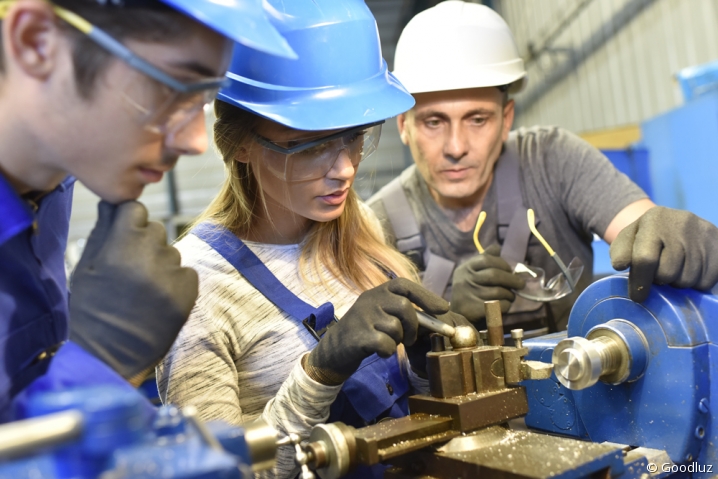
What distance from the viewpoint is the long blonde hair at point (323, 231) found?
140cm

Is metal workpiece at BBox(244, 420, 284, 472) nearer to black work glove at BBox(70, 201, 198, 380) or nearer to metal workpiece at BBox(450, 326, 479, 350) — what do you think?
black work glove at BBox(70, 201, 198, 380)

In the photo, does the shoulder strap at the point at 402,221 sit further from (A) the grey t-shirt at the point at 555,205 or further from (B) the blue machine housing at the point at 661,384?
(B) the blue machine housing at the point at 661,384

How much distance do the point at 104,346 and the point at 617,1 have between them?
4.08 meters

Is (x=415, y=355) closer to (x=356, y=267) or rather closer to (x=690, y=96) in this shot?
(x=356, y=267)

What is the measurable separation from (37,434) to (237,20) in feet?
1.76

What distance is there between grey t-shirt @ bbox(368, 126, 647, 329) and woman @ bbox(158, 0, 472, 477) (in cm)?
66

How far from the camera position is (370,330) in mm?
1079

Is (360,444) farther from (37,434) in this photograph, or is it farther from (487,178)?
(487,178)

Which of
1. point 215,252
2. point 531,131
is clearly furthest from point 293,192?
point 531,131

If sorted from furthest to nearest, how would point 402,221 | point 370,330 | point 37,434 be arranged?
point 402,221, point 370,330, point 37,434

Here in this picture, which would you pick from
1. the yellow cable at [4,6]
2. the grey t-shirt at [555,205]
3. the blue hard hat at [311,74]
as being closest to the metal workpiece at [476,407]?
the blue hard hat at [311,74]

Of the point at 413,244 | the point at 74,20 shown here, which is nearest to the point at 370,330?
the point at 74,20

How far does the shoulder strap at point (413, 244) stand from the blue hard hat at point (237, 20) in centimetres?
116

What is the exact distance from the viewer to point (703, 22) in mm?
3145
